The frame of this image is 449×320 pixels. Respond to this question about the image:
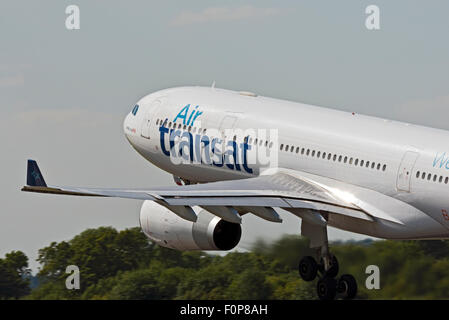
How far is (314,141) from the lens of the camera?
153ft

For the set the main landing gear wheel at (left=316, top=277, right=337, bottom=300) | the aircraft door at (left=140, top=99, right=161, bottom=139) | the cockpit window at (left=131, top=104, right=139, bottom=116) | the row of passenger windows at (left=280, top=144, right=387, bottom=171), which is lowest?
the main landing gear wheel at (left=316, top=277, right=337, bottom=300)

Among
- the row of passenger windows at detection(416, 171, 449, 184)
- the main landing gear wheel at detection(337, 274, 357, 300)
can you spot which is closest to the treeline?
the main landing gear wheel at detection(337, 274, 357, 300)

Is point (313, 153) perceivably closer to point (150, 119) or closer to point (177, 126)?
point (177, 126)

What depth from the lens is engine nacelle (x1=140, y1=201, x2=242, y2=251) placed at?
152 ft

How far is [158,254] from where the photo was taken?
177ft

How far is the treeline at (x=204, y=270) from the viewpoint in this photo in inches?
1861

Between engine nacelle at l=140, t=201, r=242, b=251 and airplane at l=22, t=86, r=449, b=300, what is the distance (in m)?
0.03

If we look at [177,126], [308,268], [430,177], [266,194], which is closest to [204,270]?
[177,126]

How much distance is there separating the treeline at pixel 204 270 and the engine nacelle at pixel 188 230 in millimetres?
2789

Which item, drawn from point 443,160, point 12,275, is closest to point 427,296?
point 443,160

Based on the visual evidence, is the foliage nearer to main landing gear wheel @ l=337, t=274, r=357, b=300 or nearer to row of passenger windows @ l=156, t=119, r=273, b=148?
row of passenger windows @ l=156, t=119, r=273, b=148

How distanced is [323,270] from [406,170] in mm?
4562

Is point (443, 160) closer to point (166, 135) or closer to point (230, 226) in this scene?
point (230, 226)
